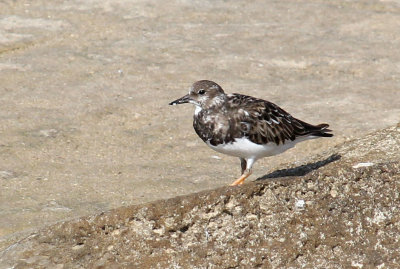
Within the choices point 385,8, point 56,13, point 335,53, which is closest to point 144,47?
point 56,13

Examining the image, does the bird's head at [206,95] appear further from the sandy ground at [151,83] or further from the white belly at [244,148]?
the sandy ground at [151,83]

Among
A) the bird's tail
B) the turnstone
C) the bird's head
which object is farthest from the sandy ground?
the bird's head

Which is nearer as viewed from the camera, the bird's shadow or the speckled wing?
the bird's shadow

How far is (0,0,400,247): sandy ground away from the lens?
7668 mm

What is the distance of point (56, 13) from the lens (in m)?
12.3

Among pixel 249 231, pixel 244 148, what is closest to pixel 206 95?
pixel 244 148

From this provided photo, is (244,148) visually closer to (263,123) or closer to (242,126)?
(242,126)

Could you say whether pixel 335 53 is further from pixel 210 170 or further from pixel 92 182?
pixel 92 182

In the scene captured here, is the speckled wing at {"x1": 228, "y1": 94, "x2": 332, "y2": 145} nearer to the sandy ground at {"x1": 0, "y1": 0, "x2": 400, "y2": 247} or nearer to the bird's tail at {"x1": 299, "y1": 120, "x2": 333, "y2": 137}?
the bird's tail at {"x1": 299, "y1": 120, "x2": 333, "y2": 137}

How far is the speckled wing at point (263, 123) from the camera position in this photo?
6613 millimetres

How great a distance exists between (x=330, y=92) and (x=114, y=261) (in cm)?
617

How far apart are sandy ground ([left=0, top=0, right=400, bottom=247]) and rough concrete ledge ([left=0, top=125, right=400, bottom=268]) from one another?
192cm

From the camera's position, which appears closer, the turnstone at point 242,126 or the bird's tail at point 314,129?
the turnstone at point 242,126

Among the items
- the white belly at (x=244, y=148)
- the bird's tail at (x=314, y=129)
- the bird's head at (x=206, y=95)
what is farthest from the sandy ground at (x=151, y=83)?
the bird's head at (x=206, y=95)
